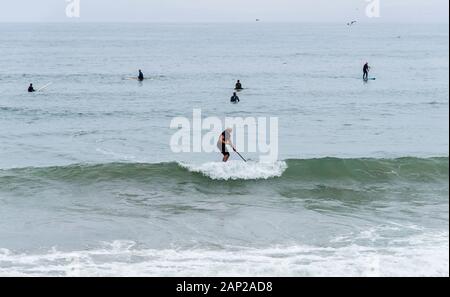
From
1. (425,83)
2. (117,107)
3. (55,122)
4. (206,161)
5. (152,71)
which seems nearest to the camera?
(206,161)

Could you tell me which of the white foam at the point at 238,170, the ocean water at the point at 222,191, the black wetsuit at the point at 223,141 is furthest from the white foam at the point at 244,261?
the white foam at the point at 238,170

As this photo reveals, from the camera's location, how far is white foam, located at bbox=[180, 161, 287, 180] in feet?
68.8

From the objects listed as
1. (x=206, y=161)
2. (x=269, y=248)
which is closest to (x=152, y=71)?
(x=206, y=161)

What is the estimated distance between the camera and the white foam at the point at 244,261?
1208 centimetres

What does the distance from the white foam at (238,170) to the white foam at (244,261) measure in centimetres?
731

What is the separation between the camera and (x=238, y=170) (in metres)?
21.2

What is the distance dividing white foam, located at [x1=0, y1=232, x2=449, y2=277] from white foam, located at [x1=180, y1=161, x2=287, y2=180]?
7.31m

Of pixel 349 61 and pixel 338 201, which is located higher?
pixel 349 61

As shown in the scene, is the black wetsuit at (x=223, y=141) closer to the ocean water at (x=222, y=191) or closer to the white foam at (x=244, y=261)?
the ocean water at (x=222, y=191)

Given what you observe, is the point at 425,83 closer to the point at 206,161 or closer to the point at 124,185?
the point at 206,161

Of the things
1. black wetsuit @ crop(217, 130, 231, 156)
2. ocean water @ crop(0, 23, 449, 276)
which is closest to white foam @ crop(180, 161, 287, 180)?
ocean water @ crop(0, 23, 449, 276)

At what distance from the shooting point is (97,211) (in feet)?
57.3

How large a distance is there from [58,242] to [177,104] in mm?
28413
